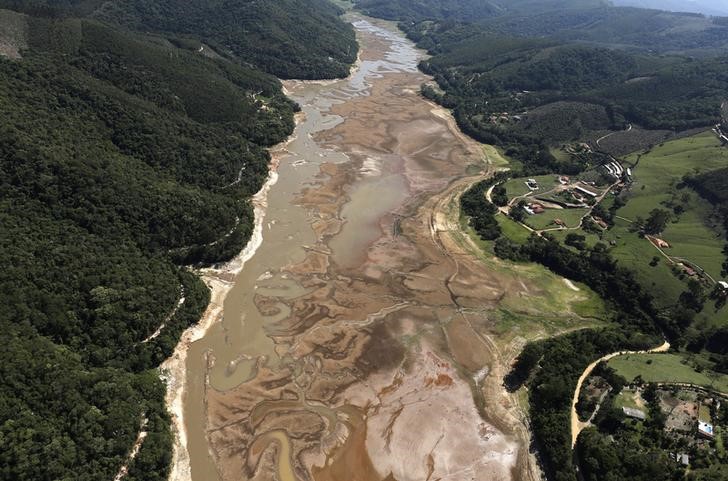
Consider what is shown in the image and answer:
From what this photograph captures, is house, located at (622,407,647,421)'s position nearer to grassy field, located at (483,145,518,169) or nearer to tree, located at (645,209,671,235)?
tree, located at (645,209,671,235)

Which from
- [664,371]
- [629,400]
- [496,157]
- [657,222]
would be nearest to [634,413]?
[629,400]

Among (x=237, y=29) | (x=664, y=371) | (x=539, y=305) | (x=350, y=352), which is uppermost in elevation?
(x=237, y=29)

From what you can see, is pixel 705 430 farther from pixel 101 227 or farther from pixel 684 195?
pixel 101 227

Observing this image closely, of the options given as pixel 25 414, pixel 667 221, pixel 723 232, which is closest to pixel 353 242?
pixel 25 414

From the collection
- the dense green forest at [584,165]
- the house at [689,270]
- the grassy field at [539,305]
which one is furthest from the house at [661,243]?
the grassy field at [539,305]

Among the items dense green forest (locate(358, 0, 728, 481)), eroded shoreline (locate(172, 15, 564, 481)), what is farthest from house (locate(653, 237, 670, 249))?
eroded shoreline (locate(172, 15, 564, 481))

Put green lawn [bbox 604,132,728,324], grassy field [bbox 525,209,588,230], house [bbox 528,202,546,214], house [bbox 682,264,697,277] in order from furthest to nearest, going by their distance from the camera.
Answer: house [bbox 528,202,546,214] < grassy field [bbox 525,209,588,230] < house [bbox 682,264,697,277] < green lawn [bbox 604,132,728,324]

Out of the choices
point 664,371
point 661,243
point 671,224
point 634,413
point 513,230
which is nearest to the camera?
Result: point 634,413
